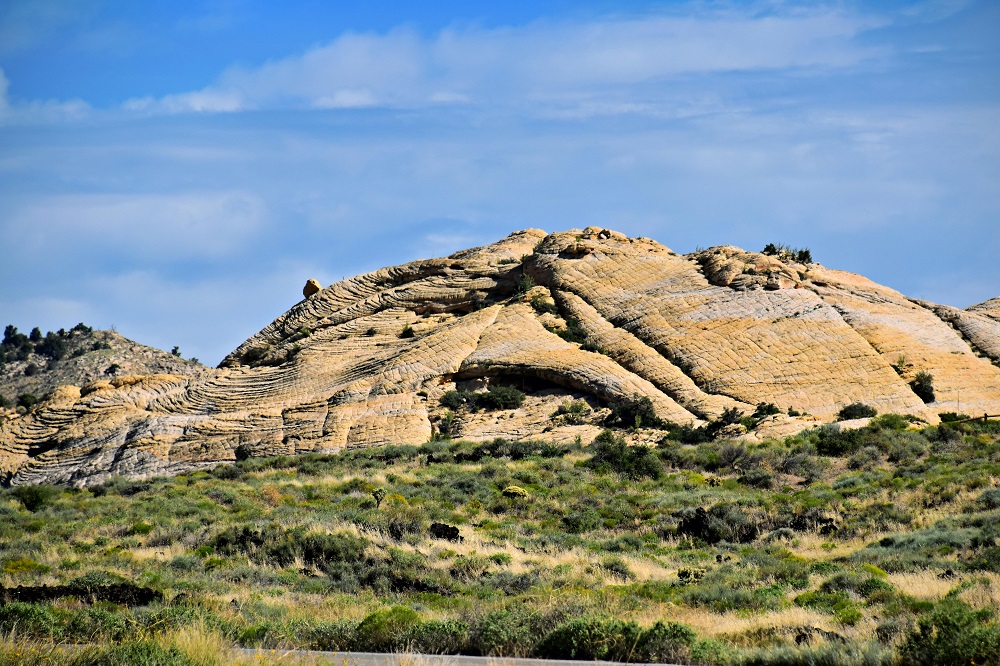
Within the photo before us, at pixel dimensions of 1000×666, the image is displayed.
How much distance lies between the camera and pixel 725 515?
2392 cm

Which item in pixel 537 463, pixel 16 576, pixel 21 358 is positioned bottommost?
pixel 16 576

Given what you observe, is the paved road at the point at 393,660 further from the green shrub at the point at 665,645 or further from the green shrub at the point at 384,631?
the green shrub at the point at 384,631

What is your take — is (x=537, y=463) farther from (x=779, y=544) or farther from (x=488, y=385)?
(x=779, y=544)

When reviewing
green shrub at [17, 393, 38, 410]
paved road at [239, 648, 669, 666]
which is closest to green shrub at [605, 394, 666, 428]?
paved road at [239, 648, 669, 666]

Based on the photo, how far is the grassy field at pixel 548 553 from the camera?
11.5 m

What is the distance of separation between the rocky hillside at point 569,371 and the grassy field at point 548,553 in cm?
256

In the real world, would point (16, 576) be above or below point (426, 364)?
below

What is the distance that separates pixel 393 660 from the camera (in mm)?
10812

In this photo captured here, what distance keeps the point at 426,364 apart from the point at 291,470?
7640 millimetres

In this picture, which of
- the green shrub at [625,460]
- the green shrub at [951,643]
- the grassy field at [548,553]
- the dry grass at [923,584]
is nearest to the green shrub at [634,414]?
the grassy field at [548,553]

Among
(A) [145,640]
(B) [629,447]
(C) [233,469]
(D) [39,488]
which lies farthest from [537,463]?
(A) [145,640]

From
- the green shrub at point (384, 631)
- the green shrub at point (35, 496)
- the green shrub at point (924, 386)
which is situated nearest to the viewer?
the green shrub at point (384, 631)

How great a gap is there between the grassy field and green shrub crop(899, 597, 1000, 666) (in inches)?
1.0

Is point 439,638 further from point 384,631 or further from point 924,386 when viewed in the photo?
point 924,386
